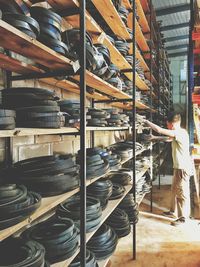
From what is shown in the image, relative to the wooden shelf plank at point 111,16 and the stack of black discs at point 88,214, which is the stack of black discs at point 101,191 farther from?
the wooden shelf plank at point 111,16

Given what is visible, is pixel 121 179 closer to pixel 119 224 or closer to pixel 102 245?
pixel 119 224

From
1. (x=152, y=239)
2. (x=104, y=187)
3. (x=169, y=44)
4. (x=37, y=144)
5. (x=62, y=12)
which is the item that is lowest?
(x=152, y=239)

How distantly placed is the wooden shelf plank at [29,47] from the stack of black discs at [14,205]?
29.8 inches

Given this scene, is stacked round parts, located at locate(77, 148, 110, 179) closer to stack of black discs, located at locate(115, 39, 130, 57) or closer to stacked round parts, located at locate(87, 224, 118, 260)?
stacked round parts, located at locate(87, 224, 118, 260)

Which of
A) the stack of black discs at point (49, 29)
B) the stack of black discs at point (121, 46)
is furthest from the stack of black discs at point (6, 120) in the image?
the stack of black discs at point (121, 46)

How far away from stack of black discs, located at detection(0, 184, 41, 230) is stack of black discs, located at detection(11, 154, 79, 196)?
187 millimetres

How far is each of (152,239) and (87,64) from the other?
285cm

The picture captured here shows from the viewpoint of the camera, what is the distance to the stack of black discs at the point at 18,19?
132cm

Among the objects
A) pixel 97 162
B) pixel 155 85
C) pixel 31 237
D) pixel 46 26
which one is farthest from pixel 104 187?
pixel 155 85

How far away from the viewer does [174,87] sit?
13.3 m

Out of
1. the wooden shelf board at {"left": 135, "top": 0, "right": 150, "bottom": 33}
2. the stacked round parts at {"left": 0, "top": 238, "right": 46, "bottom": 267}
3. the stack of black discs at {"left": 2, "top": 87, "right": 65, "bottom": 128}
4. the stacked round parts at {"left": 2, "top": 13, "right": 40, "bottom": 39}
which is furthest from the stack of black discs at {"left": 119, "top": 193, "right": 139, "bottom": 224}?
the wooden shelf board at {"left": 135, "top": 0, "right": 150, "bottom": 33}

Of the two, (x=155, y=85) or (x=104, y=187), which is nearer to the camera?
(x=104, y=187)

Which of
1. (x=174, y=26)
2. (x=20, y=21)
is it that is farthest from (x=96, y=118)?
(x=174, y=26)

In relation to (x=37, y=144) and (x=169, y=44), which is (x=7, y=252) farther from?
(x=169, y=44)
